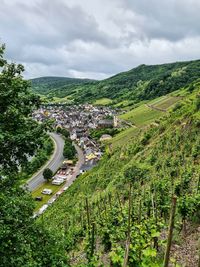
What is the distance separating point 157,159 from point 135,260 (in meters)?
Result: 31.7

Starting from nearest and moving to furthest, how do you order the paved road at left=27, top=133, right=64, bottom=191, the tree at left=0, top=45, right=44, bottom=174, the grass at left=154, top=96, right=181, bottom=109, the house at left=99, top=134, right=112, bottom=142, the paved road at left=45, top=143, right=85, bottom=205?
the tree at left=0, top=45, right=44, bottom=174, the paved road at left=45, top=143, right=85, bottom=205, the paved road at left=27, top=133, right=64, bottom=191, the grass at left=154, top=96, right=181, bottom=109, the house at left=99, top=134, right=112, bottom=142

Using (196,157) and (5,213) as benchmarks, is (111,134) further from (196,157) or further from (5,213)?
(5,213)

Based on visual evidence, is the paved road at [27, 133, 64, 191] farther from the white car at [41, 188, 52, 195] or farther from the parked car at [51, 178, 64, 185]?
the parked car at [51, 178, 64, 185]

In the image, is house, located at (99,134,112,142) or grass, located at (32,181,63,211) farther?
house, located at (99,134,112,142)

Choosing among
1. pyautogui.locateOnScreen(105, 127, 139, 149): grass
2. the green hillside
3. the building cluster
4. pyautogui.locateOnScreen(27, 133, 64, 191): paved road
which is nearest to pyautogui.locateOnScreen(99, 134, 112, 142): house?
the building cluster

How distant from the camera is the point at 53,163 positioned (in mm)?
97875

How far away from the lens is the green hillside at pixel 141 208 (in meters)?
11.2

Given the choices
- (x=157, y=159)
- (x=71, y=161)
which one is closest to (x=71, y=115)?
(x=71, y=161)

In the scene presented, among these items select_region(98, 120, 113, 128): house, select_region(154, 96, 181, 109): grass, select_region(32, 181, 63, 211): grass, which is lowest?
select_region(32, 181, 63, 211): grass

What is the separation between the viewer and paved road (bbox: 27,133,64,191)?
7806cm

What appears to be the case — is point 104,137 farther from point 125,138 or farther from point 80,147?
point 125,138

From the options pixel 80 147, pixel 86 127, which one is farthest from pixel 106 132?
pixel 86 127

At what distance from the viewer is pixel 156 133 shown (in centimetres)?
5634

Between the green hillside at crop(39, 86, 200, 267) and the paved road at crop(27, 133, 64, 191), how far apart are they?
25698 mm
